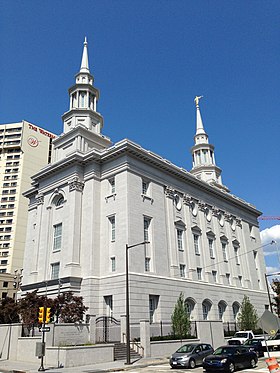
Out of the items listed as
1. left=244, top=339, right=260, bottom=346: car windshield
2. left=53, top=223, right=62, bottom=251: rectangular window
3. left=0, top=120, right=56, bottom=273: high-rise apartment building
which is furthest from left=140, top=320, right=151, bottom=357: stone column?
left=0, top=120, right=56, bottom=273: high-rise apartment building

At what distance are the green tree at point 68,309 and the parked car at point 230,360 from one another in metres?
14.7

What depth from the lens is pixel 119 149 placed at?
1628 inches

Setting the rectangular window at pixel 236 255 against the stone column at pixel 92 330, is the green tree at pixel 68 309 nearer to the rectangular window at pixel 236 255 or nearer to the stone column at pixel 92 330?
the stone column at pixel 92 330

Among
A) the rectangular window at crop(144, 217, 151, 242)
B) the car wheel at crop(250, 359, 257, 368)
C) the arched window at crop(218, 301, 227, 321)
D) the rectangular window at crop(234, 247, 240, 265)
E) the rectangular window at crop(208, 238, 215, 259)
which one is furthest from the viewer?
the rectangular window at crop(234, 247, 240, 265)

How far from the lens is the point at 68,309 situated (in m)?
32.5

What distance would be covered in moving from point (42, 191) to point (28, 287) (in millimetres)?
12589

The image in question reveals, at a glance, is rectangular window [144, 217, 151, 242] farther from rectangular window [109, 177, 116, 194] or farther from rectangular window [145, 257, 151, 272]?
rectangular window [109, 177, 116, 194]

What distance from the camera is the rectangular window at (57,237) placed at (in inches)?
1690

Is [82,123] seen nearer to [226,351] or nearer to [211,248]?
[211,248]

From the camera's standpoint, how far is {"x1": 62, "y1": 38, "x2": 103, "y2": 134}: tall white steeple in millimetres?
50625

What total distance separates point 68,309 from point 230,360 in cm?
1638

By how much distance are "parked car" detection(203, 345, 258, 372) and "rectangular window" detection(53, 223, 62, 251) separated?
25.2m

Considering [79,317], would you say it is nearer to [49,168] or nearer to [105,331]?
[105,331]

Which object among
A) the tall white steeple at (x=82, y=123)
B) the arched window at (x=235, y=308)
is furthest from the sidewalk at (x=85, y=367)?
the arched window at (x=235, y=308)
